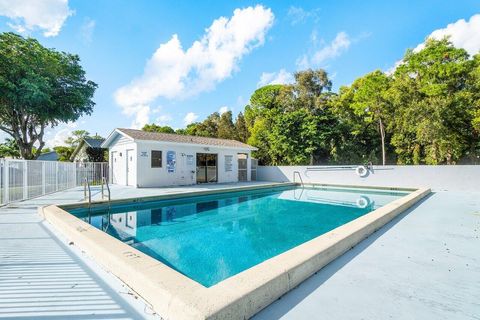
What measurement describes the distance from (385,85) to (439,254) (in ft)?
70.8

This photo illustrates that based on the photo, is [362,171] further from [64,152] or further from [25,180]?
[64,152]

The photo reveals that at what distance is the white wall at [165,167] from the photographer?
12250 millimetres

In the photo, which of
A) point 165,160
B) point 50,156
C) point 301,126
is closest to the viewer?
point 165,160

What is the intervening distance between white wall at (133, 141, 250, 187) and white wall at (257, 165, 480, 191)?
Result: 431 centimetres

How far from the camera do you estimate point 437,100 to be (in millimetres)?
16781

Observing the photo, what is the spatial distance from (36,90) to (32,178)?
9065mm

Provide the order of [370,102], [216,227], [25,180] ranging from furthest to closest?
[370,102] → [25,180] → [216,227]

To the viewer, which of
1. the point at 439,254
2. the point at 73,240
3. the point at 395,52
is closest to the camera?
the point at 439,254

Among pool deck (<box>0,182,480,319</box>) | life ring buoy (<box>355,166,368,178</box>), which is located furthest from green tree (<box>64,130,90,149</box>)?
pool deck (<box>0,182,480,319</box>)

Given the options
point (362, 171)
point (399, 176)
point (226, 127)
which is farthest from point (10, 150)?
point (399, 176)

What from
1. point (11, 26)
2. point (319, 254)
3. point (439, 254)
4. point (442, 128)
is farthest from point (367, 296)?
point (11, 26)

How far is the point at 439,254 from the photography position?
3.42m

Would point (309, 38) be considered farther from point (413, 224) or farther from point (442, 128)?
point (413, 224)

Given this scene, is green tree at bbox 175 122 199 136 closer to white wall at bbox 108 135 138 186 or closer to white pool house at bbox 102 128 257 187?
white pool house at bbox 102 128 257 187
